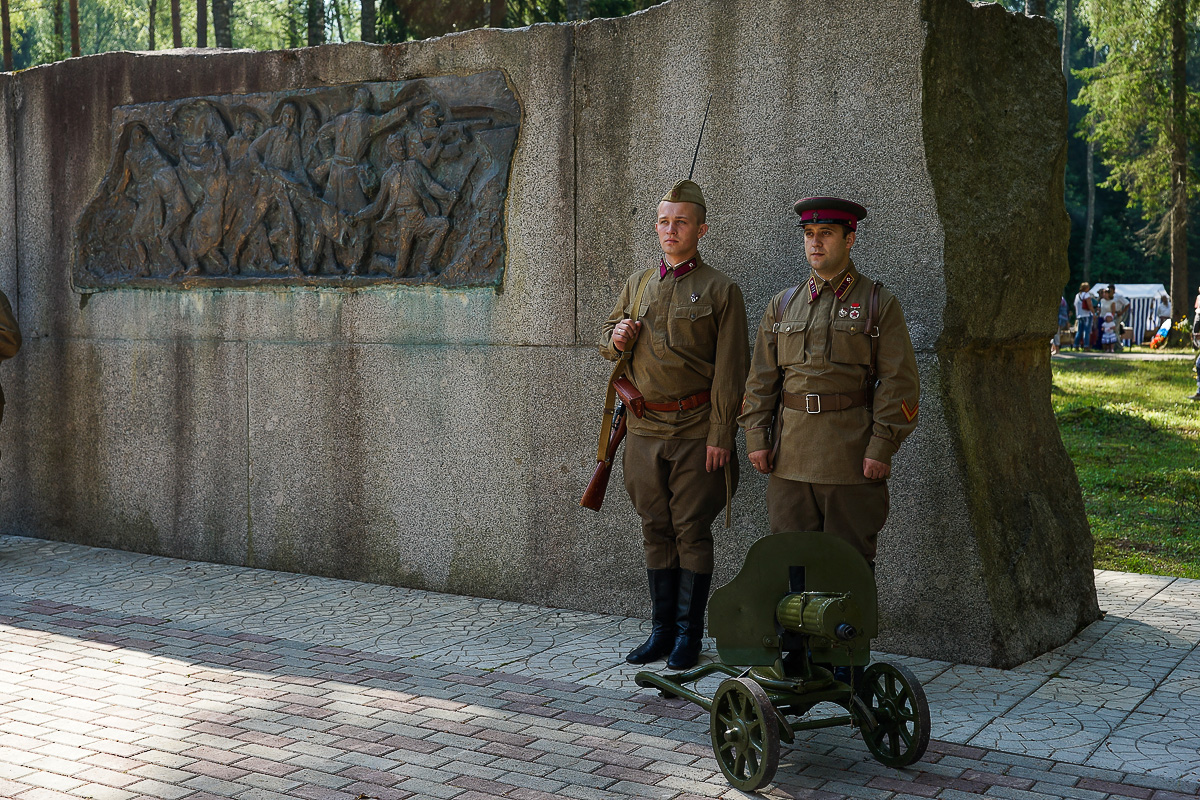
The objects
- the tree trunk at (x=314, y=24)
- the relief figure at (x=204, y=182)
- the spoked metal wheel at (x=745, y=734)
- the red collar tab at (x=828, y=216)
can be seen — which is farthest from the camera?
the tree trunk at (x=314, y=24)

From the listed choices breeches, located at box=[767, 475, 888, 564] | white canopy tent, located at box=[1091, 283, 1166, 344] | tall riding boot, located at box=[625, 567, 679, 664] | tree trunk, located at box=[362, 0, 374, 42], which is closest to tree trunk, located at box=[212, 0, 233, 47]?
tree trunk, located at box=[362, 0, 374, 42]

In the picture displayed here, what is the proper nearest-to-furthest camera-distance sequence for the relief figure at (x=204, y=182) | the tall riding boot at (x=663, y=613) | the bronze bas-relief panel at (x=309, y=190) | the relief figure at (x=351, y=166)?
the tall riding boot at (x=663, y=613), the bronze bas-relief panel at (x=309, y=190), the relief figure at (x=351, y=166), the relief figure at (x=204, y=182)

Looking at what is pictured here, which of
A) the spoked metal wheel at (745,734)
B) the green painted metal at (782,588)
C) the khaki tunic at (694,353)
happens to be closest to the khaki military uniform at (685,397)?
the khaki tunic at (694,353)

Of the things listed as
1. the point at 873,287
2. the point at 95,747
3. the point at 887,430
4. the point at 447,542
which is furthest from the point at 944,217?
the point at 95,747

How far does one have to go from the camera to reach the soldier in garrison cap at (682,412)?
505 centimetres

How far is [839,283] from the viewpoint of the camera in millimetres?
4656

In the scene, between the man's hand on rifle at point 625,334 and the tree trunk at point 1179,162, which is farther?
the tree trunk at point 1179,162

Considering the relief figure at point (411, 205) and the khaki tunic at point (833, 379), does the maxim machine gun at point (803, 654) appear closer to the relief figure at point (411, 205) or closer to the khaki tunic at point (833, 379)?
the khaki tunic at point (833, 379)

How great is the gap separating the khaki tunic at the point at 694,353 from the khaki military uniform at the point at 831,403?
190mm

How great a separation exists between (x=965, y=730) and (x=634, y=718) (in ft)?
3.91

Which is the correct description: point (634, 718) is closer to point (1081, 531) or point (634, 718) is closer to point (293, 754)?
point (293, 754)

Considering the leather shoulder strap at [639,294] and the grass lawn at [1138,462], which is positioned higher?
the leather shoulder strap at [639,294]

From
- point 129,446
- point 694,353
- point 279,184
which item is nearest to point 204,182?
point 279,184

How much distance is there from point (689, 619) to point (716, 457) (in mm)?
719
